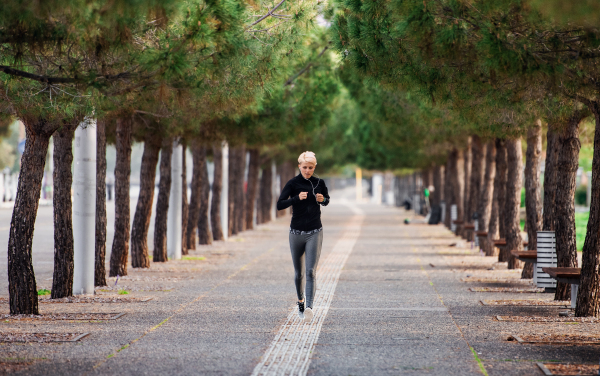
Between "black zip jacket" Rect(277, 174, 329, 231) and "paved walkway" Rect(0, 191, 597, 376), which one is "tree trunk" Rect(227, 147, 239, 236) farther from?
"black zip jacket" Rect(277, 174, 329, 231)

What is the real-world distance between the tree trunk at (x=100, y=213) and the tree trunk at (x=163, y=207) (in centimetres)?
471

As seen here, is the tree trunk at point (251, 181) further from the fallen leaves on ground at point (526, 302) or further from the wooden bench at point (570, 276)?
the wooden bench at point (570, 276)

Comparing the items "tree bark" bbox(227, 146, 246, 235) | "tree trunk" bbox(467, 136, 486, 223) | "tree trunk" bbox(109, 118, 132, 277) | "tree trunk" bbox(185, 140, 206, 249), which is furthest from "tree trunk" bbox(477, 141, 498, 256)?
"tree trunk" bbox(109, 118, 132, 277)

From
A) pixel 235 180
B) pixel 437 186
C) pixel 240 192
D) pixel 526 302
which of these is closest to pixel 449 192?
pixel 437 186

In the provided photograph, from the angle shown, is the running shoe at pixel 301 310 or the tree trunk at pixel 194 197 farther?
the tree trunk at pixel 194 197

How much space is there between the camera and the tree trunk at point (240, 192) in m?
31.6

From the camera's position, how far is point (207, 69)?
790cm

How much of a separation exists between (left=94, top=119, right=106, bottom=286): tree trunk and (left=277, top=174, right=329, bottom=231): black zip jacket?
501cm

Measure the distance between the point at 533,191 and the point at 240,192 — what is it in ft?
60.4

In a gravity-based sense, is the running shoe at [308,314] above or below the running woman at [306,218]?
below

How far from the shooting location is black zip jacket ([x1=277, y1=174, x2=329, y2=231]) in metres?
9.48

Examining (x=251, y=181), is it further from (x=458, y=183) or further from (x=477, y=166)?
(x=477, y=166)

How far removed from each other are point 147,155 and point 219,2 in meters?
10.3

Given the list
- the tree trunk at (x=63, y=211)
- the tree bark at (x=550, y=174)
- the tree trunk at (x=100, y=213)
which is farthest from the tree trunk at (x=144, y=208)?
the tree bark at (x=550, y=174)
